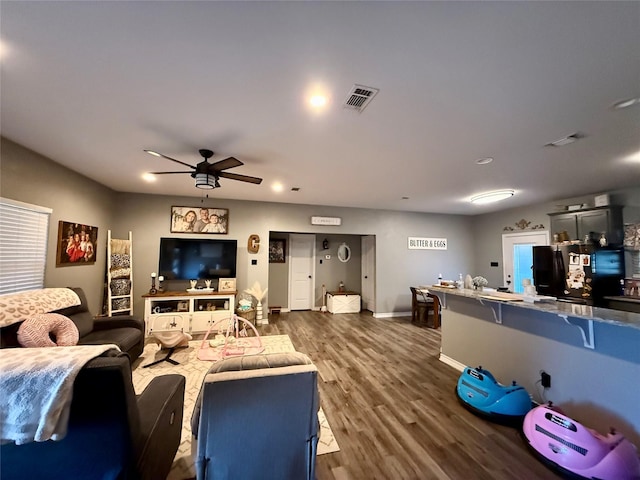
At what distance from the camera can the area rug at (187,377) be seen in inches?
72.7

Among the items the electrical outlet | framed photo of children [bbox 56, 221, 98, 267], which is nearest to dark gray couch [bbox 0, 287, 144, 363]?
framed photo of children [bbox 56, 221, 98, 267]

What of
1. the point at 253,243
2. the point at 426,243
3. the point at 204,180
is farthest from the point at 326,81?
the point at 426,243

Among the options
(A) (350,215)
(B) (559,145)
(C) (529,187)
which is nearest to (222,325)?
(A) (350,215)

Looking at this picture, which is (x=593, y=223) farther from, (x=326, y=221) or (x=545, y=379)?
(x=326, y=221)

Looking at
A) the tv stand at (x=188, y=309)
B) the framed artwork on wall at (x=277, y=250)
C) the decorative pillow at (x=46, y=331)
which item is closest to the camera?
the decorative pillow at (x=46, y=331)

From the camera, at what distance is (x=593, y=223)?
4145 mm

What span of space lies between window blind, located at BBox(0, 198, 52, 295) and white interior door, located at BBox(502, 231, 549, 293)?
8065mm

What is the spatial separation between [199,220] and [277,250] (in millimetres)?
2164

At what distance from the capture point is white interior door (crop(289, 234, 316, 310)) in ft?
22.6

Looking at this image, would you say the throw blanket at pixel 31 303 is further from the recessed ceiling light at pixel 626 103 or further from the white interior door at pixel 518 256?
the white interior door at pixel 518 256

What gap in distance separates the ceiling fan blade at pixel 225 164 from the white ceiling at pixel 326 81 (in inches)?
8.2

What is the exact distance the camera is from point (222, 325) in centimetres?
482

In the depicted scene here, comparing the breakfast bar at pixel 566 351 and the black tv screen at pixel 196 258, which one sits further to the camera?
the black tv screen at pixel 196 258

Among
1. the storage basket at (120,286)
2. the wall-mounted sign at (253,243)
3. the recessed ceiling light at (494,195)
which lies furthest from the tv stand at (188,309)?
the recessed ceiling light at (494,195)
